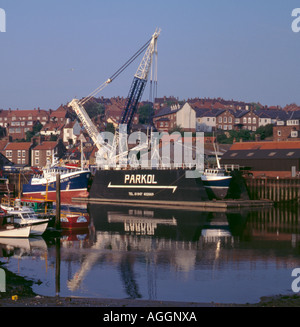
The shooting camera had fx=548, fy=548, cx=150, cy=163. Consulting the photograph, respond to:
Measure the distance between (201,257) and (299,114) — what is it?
65052 millimetres

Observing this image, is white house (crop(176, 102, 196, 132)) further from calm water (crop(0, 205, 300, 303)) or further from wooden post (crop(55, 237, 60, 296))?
wooden post (crop(55, 237, 60, 296))

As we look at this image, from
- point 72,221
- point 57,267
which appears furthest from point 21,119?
point 57,267

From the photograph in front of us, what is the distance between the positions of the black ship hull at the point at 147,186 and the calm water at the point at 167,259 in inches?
326

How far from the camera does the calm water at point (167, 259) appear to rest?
718 inches

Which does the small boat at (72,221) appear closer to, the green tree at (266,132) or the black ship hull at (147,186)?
the black ship hull at (147,186)

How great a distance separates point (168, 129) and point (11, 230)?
249 feet

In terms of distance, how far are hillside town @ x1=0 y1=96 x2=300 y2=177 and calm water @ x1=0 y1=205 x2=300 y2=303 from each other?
907 inches

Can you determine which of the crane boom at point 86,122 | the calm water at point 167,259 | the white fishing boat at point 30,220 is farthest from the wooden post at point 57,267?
the crane boom at point 86,122

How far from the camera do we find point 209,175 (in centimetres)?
4566

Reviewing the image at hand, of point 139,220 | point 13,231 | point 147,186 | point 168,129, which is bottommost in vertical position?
point 139,220

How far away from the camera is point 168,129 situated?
10231 cm

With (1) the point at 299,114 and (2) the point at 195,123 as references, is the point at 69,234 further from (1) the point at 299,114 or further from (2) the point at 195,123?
(2) the point at 195,123

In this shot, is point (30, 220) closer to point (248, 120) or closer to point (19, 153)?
point (19, 153)
